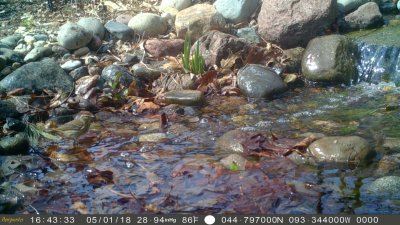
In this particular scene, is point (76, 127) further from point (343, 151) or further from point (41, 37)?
point (41, 37)

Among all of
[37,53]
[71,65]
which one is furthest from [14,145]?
[37,53]

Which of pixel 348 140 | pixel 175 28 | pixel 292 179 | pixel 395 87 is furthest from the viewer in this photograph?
pixel 175 28

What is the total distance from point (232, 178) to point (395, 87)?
3.45 metres

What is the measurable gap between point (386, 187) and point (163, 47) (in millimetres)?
4363

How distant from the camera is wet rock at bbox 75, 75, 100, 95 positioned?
6.57 meters

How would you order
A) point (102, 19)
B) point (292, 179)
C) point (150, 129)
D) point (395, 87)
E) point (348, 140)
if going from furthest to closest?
point (102, 19), point (395, 87), point (150, 129), point (348, 140), point (292, 179)

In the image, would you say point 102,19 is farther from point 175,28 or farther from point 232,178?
point 232,178

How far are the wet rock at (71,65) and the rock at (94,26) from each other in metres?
0.72

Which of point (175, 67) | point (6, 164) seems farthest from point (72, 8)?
point (6, 164)

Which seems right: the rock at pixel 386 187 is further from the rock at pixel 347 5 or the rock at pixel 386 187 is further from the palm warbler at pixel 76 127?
the rock at pixel 347 5

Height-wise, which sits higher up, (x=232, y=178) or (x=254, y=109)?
(x=232, y=178)

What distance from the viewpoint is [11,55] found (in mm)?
7258

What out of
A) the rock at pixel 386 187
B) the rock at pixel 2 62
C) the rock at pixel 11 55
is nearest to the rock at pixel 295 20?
the rock at pixel 11 55

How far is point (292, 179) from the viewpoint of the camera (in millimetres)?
4043
